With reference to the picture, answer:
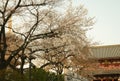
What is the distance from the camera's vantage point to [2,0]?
21.6 meters

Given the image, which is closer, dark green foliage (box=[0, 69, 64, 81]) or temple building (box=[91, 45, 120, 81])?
dark green foliage (box=[0, 69, 64, 81])

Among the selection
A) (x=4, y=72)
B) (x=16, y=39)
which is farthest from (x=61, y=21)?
(x=4, y=72)

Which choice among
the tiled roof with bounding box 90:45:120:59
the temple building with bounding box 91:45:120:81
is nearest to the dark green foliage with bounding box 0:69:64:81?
Result: the temple building with bounding box 91:45:120:81

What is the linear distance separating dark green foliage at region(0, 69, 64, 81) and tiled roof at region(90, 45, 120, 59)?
29771mm

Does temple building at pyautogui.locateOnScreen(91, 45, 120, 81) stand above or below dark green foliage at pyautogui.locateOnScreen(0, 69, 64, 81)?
below

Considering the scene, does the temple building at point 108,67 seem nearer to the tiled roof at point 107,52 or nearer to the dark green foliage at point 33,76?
the tiled roof at point 107,52

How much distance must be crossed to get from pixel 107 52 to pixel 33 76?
36.4 m

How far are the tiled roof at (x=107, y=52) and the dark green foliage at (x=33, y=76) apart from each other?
97.7 ft

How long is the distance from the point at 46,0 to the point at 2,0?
10.6 feet

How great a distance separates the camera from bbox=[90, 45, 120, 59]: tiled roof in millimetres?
54987

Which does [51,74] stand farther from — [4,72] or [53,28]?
[4,72]

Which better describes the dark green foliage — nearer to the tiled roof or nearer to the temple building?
the temple building

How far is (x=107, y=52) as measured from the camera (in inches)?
2251

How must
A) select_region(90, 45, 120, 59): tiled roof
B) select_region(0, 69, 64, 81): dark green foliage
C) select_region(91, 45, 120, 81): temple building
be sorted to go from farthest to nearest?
select_region(90, 45, 120, 59): tiled roof < select_region(91, 45, 120, 81): temple building < select_region(0, 69, 64, 81): dark green foliage
